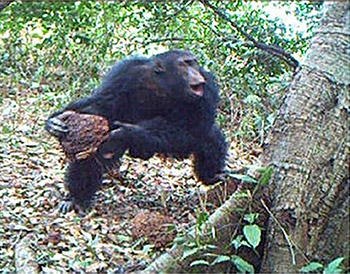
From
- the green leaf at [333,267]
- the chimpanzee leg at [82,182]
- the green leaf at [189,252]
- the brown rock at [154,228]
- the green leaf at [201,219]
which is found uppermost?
the green leaf at [333,267]

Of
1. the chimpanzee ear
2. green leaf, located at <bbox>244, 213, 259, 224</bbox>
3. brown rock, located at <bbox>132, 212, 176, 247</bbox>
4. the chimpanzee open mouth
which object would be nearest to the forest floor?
brown rock, located at <bbox>132, 212, 176, 247</bbox>

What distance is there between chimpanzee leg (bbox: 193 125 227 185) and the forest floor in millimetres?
127

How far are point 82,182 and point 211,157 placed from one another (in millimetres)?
829

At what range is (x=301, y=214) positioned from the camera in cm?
238

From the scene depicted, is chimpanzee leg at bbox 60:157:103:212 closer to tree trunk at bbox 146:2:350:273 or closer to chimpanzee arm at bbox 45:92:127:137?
chimpanzee arm at bbox 45:92:127:137

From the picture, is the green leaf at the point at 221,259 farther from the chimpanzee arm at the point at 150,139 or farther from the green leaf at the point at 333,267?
the chimpanzee arm at the point at 150,139

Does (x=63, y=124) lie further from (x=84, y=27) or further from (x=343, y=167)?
(x=84, y=27)

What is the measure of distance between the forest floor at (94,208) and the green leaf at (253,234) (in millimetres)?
387

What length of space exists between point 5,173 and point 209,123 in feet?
4.18

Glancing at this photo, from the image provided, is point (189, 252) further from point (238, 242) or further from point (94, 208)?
point (94, 208)

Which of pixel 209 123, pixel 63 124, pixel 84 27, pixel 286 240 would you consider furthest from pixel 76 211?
pixel 84 27

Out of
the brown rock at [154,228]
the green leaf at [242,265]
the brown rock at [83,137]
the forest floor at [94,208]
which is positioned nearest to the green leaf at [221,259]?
the green leaf at [242,265]

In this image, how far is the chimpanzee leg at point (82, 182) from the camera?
391 centimetres

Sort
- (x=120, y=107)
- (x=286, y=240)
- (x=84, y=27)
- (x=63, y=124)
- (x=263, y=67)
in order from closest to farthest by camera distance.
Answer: (x=286, y=240)
(x=63, y=124)
(x=120, y=107)
(x=263, y=67)
(x=84, y=27)
